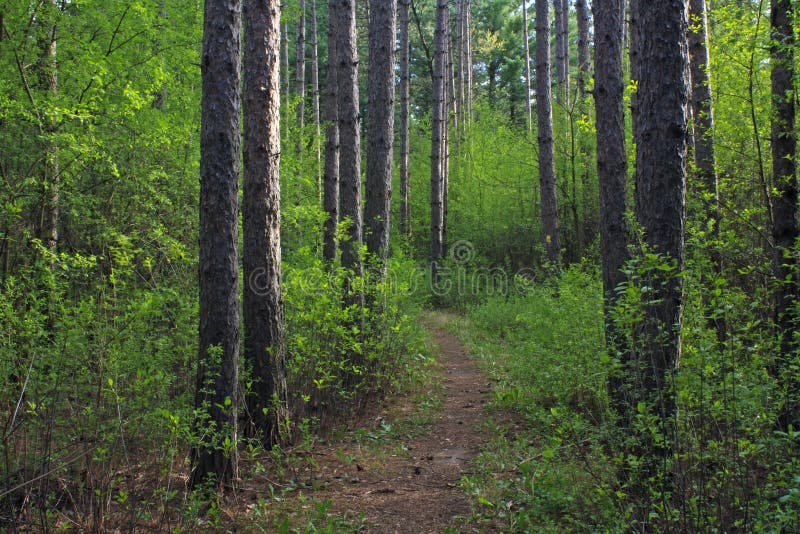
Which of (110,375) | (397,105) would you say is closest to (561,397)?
(110,375)

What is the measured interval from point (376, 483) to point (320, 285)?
2352 millimetres

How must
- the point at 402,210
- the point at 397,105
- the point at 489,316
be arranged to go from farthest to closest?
the point at 397,105, the point at 402,210, the point at 489,316

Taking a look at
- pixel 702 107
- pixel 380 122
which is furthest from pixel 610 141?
pixel 380 122

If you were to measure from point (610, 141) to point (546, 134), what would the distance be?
291 inches

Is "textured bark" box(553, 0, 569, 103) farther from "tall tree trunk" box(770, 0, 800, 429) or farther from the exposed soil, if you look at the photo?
the exposed soil

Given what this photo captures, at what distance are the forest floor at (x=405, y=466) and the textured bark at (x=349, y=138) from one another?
2452 millimetres

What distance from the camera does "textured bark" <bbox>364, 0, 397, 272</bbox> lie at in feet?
29.6

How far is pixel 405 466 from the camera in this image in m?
5.79

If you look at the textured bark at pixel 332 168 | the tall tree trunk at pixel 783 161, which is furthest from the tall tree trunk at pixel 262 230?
the tall tree trunk at pixel 783 161

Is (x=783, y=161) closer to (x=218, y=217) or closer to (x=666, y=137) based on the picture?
(x=666, y=137)

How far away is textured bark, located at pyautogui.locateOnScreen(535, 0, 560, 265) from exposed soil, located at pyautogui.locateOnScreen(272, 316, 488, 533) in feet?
22.8

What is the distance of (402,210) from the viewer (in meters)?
22.5

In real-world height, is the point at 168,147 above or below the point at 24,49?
below

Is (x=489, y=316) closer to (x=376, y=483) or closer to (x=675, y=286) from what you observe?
(x=376, y=483)
